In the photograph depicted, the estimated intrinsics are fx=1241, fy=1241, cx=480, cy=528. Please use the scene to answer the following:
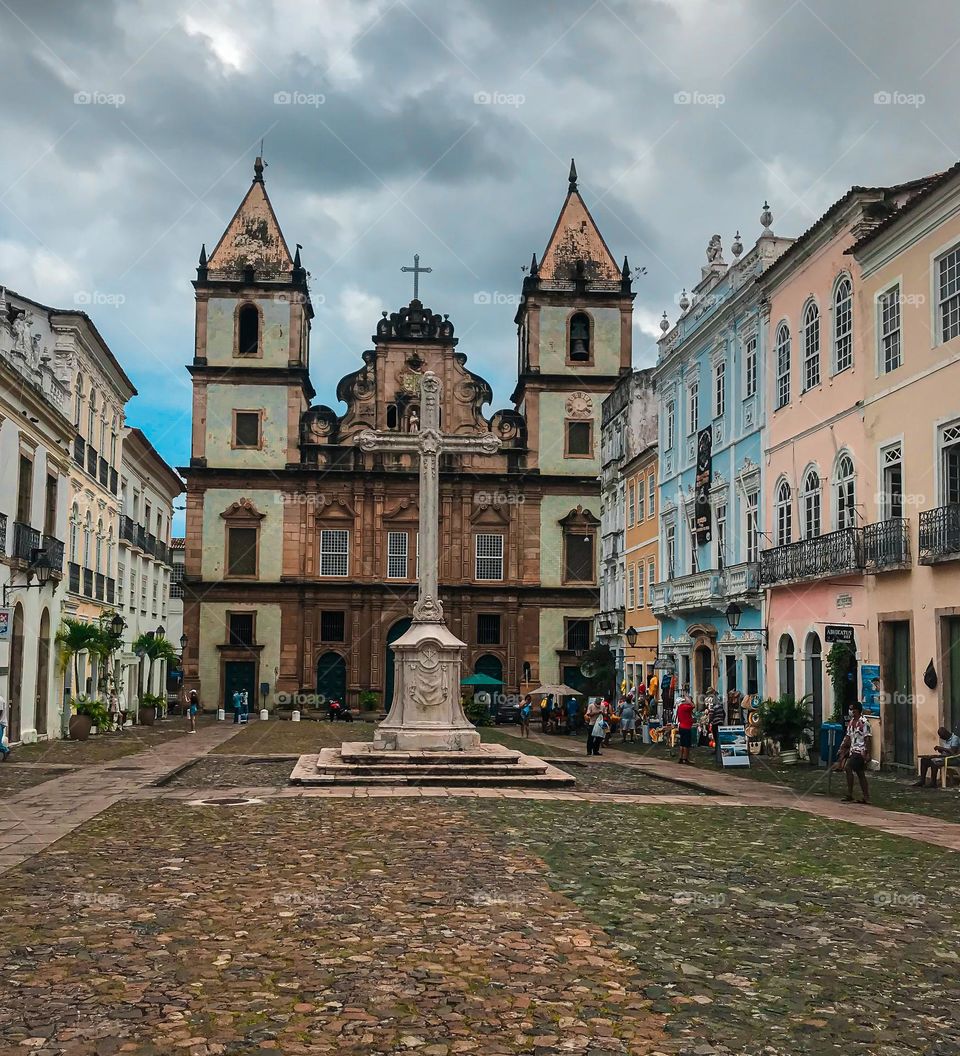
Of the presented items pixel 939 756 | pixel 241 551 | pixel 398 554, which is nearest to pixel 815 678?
pixel 939 756

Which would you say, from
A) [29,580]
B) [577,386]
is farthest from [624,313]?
[29,580]

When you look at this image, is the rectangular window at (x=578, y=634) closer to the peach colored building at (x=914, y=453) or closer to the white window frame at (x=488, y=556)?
the white window frame at (x=488, y=556)

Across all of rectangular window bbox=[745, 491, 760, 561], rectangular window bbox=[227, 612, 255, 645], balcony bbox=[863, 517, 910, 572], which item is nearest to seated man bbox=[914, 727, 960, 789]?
balcony bbox=[863, 517, 910, 572]

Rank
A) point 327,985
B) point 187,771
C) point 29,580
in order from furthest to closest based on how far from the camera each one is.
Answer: point 29,580 → point 187,771 → point 327,985

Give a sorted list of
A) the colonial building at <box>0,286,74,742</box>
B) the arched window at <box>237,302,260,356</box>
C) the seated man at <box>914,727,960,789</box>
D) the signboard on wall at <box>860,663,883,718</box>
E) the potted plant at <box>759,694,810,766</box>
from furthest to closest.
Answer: the arched window at <box>237,302,260,356</box> < the colonial building at <box>0,286,74,742</box> < the potted plant at <box>759,694,810,766</box> < the signboard on wall at <box>860,663,883,718</box> < the seated man at <box>914,727,960,789</box>

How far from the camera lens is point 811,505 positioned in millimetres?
25016

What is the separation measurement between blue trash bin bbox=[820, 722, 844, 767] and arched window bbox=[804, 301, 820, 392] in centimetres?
693

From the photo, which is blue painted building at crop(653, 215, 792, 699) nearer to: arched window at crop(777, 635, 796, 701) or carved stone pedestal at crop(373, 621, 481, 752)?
arched window at crop(777, 635, 796, 701)

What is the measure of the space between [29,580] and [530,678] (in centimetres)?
2814

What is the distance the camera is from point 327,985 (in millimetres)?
6406

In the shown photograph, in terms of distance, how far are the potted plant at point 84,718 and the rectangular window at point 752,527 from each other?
54.3ft

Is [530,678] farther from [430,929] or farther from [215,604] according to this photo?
[430,929]

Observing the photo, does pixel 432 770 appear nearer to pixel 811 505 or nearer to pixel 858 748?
pixel 858 748

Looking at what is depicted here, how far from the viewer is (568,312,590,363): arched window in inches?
2144
